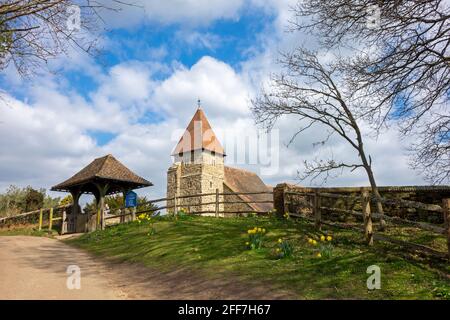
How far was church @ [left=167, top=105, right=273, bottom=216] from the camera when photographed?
31.5 m

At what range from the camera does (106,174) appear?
18469 millimetres

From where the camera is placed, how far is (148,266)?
831 centimetres

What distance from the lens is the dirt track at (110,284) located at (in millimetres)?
5672

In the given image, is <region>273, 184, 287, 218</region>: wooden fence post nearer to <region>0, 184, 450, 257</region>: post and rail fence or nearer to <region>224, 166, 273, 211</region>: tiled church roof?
<region>0, 184, 450, 257</region>: post and rail fence

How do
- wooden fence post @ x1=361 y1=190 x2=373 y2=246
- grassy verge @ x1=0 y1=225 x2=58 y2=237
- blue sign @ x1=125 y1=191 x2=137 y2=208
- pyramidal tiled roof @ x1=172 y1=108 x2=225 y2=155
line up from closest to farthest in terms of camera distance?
wooden fence post @ x1=361 y1=190 x2=373 y2=246 < grassy verge @ x1=0 y1=225 x2=58 y2=237 < blue sign @ x1=125 y1=191 x2=137 y2=208 < pyramidal tiled roof @ x1=172 y1=108 x2=225 y2=155

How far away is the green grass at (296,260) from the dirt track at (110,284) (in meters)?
0.45

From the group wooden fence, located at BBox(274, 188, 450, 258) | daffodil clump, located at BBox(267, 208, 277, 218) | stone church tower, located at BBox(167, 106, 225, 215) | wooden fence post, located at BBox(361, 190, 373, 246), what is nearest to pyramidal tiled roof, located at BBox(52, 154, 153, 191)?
daffodil clump, located at BBox(267, 208, 277, 218)

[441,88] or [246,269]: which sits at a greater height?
[441,88]

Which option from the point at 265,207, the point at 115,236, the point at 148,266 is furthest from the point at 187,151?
the point at 148,266

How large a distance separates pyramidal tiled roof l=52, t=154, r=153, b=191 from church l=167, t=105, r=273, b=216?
33.6 ft

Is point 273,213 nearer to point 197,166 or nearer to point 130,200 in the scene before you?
point 130,200

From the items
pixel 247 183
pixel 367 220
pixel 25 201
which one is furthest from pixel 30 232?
pixel 247 183
